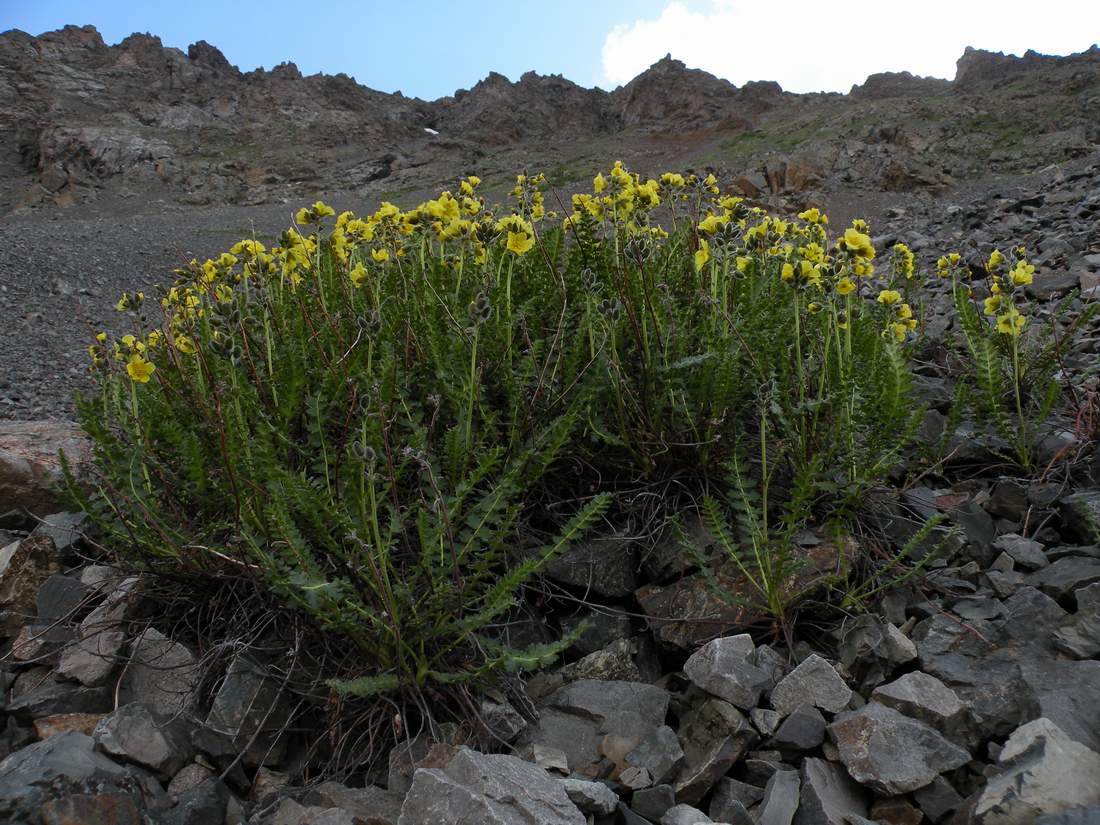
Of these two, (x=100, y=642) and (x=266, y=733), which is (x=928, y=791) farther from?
(x=100, y=642)

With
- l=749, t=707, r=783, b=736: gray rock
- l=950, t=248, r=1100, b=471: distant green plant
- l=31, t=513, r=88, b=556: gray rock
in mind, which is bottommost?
l=749, t=707, r=783, b=736: gray rock

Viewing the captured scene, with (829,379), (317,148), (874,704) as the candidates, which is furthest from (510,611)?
(317,148)

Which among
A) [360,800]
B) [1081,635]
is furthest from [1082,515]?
[360,800]

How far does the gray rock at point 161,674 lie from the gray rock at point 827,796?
1.42m

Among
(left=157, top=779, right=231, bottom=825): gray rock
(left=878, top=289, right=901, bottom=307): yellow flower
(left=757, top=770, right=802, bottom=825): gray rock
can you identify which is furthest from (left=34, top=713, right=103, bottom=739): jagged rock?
(left=878, top=289, right=901, bottom=307): yellow flower

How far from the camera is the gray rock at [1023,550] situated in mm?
2174

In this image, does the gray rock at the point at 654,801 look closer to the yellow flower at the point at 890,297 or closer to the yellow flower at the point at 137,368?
the yellow flower at the point at 137,368

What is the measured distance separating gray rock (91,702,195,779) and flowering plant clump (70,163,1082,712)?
1.35 ft

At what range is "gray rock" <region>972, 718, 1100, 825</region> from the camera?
1.29m

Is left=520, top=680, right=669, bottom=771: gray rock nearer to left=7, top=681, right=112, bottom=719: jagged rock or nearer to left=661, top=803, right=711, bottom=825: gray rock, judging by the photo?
left=661, top=803, right=711, bottom=825: gray rock

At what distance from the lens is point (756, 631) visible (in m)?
2.08

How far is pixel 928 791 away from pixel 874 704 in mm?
206

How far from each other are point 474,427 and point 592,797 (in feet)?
4.56

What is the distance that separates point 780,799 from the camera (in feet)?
4.92
